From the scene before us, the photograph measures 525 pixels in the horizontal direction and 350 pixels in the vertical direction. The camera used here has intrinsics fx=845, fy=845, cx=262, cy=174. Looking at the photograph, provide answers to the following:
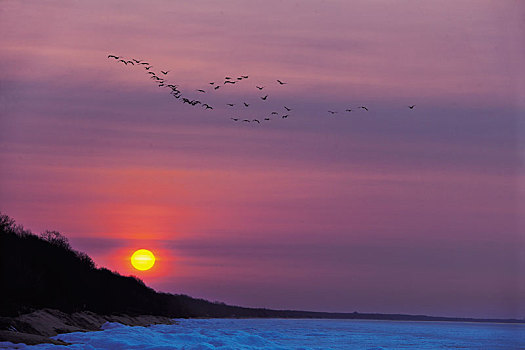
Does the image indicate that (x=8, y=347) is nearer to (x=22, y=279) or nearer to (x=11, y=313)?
(x=11, y=313)

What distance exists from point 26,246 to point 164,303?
6654 centimetres

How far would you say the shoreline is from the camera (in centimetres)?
3689

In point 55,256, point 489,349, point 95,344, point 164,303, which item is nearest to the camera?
point 95,344

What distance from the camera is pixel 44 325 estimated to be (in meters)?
45.0

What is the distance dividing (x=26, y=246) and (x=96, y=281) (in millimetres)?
15121

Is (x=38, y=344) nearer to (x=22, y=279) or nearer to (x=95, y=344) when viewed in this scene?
(x=95, y=344)

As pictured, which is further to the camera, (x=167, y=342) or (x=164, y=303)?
(x=164, y=303)

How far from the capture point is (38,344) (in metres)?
36.2

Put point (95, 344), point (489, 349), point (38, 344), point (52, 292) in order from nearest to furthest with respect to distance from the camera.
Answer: point (38, 344) < point (95, 344) < point (52, 292) < point (489, 349)

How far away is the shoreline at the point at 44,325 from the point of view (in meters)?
36.9

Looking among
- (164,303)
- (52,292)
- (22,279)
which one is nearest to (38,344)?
(22,279)

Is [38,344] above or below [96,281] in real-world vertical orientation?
below

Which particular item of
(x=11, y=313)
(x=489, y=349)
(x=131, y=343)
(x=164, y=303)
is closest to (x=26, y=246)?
(x=11, y=313)

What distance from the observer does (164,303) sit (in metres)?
135
